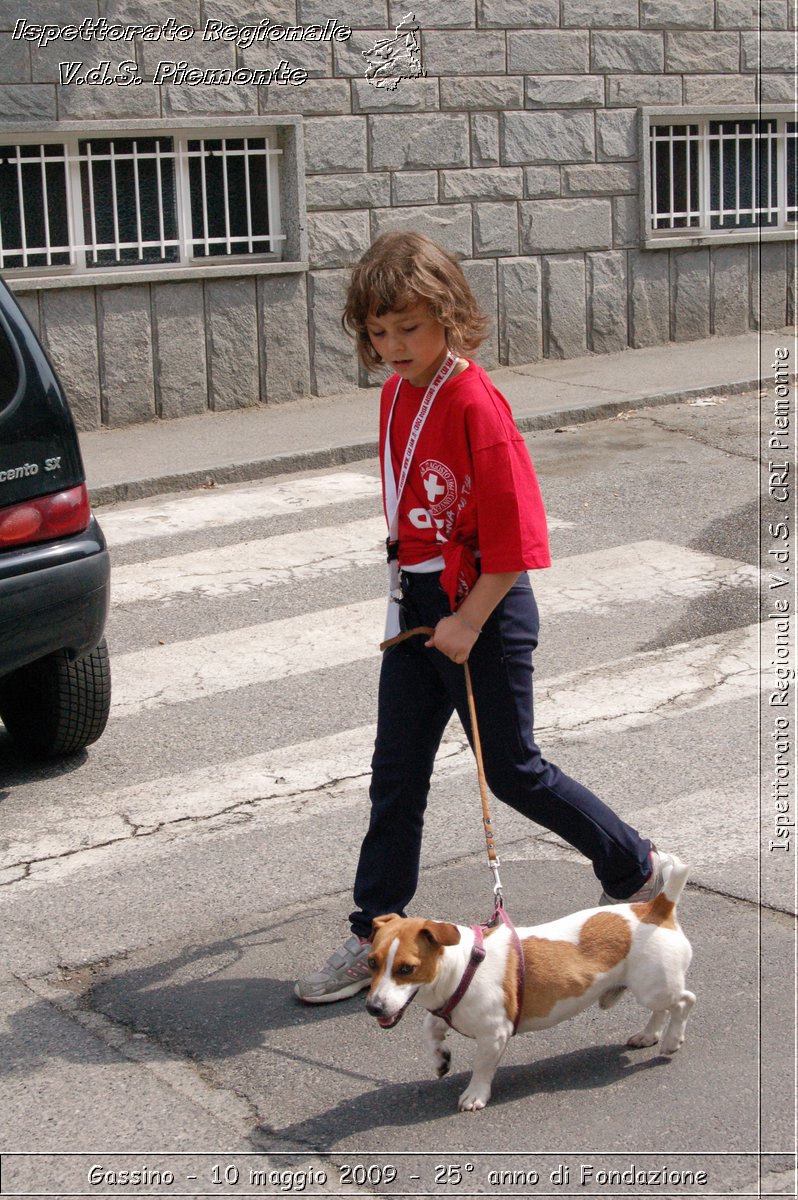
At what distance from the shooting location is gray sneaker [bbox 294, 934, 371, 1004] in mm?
3654

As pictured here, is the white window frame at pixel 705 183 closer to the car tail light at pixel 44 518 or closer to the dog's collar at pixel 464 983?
the car tail light at pixel 44 518

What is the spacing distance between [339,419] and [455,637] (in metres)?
8.28

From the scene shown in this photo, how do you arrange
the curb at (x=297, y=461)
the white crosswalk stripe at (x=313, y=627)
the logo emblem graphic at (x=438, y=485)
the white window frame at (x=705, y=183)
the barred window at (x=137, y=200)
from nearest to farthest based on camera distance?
1. the logo emblem graphic at (x=438, y=485)
2. the white crosswalk stripe at (x=313, y=627)
3. the curb at (x=297, y=461)
4. the barred window at (x=137, y=200)
5. the white window frame at (x=705, y=183)

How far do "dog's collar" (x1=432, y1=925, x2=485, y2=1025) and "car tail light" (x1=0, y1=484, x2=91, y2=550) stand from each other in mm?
2395

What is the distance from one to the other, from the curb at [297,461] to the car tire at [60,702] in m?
4.07

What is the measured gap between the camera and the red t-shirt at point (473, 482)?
332 cm

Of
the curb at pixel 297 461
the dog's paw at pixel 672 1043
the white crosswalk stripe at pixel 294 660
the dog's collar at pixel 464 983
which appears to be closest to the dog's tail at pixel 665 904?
the dog's paw at pixel 672 1043

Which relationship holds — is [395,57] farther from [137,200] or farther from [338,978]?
[338,978]

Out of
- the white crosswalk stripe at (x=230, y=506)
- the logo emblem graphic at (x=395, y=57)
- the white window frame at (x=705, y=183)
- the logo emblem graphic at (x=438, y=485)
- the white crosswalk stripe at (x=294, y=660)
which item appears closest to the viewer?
the logo emblem graphic at (x=438, y=485)

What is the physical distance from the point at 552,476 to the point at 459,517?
636 centimetres

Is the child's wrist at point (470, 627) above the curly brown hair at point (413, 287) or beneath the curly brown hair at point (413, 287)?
beneath

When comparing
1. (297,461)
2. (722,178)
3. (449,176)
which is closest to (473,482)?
(297,461)

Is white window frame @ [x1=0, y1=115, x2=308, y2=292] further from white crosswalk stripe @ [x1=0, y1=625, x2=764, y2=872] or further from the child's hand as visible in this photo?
the child's hand

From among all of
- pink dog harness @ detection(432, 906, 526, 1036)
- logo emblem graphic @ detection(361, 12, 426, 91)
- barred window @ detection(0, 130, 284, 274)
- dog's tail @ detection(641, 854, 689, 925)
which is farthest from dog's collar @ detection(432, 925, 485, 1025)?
logo emblem graphic @ detection(361, 12, 426, 91)
